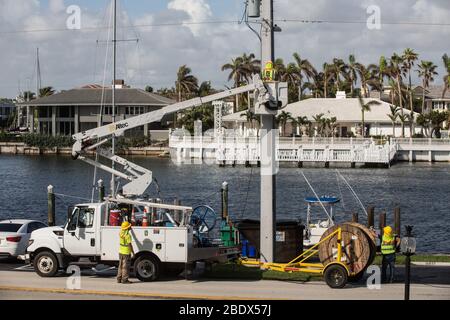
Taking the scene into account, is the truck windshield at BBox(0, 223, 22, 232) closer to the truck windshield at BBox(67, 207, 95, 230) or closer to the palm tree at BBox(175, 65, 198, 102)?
the truck windshield at BBox(67, 207, 95, 230)

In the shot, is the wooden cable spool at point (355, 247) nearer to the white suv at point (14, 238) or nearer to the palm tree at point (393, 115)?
the white suv at point (14, 238)

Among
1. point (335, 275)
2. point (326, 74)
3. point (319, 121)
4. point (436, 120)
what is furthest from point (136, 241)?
point (326, 74)

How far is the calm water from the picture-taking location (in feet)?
182

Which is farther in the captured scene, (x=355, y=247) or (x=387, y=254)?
(x=387, y=254)

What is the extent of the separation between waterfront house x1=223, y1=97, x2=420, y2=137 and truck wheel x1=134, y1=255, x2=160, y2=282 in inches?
3704

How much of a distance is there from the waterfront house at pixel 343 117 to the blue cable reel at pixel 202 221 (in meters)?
87.4

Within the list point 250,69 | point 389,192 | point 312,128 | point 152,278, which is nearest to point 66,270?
point 152,278

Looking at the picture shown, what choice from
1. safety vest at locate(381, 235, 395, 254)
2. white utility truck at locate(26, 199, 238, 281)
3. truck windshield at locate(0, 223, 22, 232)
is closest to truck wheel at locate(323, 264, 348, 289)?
safety vest at locate(381, 235, 395, 254)

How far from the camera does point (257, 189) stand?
75.7 meters

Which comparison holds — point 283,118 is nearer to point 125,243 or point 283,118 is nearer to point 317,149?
point 317,149

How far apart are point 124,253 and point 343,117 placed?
319 ft

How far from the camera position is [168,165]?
10962 cm

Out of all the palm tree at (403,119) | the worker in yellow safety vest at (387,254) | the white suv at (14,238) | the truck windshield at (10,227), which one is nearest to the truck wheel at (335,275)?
the worker in yellow safety vest at (387,254)

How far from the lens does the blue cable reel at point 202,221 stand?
83.7 ft
